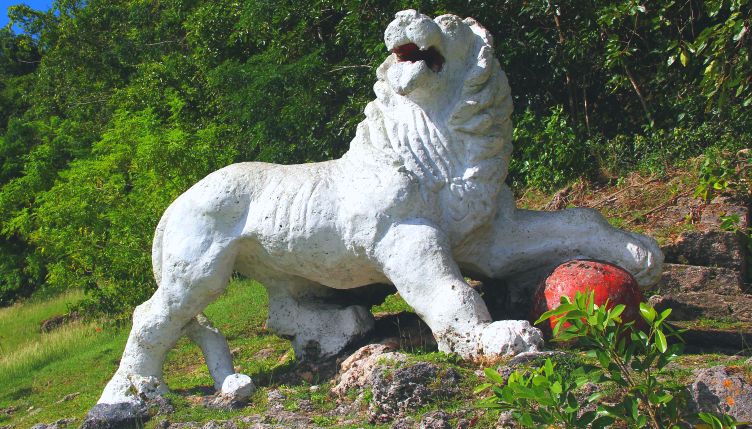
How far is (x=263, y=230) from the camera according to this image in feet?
17.5

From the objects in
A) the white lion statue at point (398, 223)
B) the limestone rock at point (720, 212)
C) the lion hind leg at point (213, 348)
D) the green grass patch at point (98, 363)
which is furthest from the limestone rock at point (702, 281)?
the lion hind leg at point (213, 348)

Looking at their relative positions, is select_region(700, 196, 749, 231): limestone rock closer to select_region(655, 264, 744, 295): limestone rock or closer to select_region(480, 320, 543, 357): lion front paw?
select_region(655, 264, 744, 295): limestone rock

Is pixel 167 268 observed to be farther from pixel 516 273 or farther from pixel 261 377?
pixel 516 273

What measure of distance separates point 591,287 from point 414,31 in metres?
1.65

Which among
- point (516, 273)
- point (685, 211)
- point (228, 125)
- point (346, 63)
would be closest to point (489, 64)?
point (516, 273)

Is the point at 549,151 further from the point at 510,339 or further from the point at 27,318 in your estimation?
the point at 27,318

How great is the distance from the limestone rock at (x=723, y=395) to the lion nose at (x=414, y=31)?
227cm

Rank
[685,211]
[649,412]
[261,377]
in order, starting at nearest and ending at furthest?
[649,412] → [261,377] → [685,211]

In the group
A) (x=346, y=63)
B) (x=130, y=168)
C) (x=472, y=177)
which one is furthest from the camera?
(x=130, y=168)

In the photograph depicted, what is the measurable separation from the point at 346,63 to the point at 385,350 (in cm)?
757

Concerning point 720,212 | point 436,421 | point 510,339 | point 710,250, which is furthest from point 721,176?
point 436,421

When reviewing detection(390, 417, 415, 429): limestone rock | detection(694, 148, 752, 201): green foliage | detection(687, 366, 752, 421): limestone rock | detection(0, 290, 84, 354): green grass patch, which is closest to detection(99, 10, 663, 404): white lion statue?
detection(390, 417, 415, 429): limestone rock

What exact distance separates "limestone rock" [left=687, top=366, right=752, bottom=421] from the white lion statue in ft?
4.03

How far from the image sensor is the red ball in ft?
15.7
